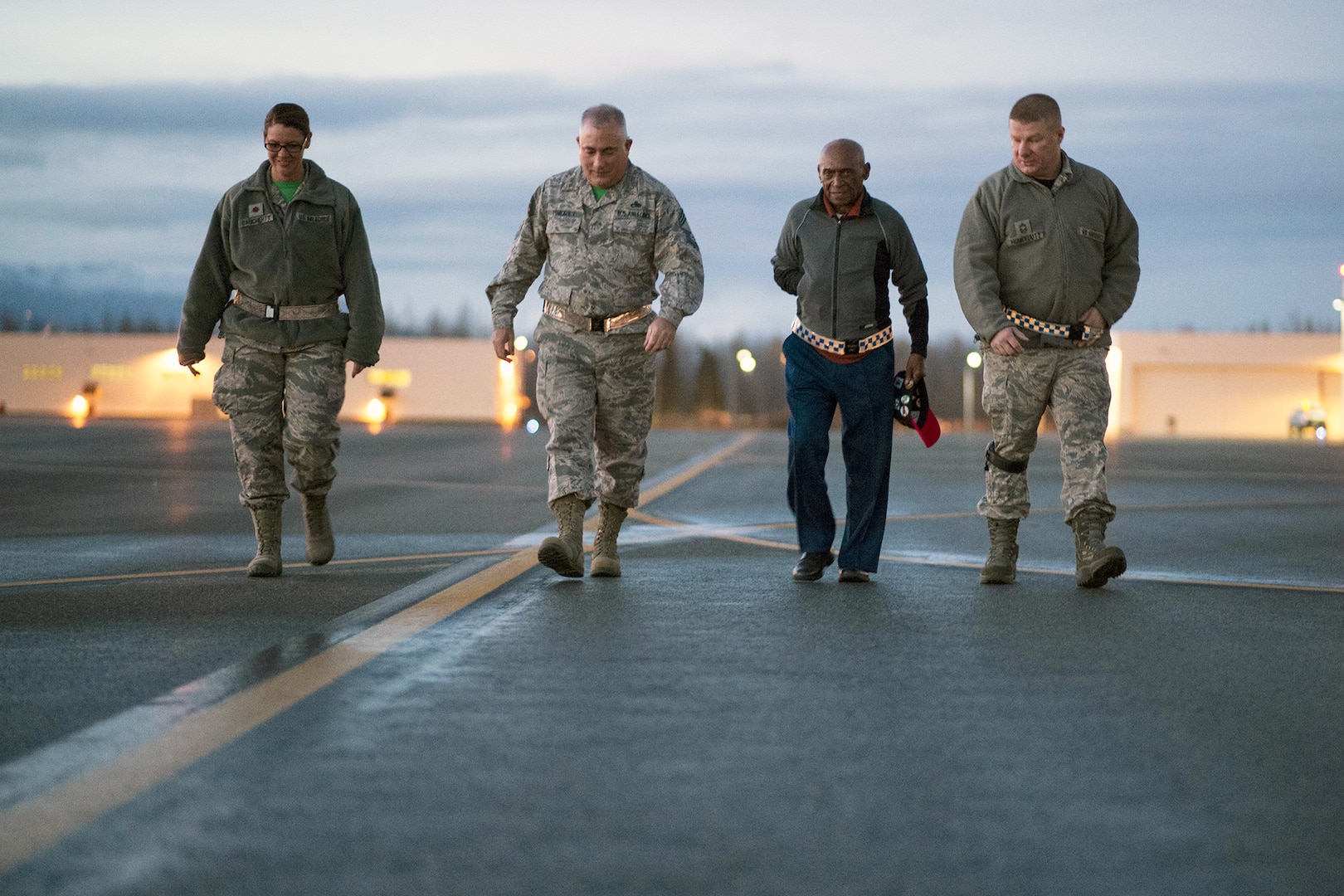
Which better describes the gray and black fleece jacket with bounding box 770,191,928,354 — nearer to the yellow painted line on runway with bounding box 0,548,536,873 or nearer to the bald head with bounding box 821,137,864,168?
the bald head with bounding box 821,137,864,168

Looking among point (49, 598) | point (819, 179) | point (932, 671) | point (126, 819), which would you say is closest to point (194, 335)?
point (49, 598)

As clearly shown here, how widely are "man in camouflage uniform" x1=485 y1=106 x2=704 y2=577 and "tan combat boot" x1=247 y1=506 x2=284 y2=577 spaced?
125 centimetres

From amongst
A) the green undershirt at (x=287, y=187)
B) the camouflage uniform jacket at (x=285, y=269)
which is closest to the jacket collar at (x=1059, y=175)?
the camouflage uniform jacket at (x=285, y=269)

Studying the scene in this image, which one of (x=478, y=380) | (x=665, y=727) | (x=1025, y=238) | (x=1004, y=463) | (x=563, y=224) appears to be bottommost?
(x=665, y=727)

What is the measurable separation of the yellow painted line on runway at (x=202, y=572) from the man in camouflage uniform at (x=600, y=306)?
3.61 feet

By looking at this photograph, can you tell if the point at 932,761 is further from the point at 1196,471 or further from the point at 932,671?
the point at 1196,471

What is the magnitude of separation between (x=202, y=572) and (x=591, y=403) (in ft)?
6.28

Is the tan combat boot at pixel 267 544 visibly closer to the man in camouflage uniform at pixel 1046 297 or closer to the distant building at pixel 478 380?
the man in camouflage uniform at pixel 1046 297

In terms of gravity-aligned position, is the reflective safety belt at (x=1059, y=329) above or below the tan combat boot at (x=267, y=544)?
above

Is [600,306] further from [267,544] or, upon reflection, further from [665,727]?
[665,727]

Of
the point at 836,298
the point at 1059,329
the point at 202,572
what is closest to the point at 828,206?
the point at 836,298

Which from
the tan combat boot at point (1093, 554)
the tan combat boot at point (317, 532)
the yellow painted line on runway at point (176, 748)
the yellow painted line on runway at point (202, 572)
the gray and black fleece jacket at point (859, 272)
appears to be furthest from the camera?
the tan combat boot at point (317, 532)

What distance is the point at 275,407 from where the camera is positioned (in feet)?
22.7

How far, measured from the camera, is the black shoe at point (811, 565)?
22.0ft
